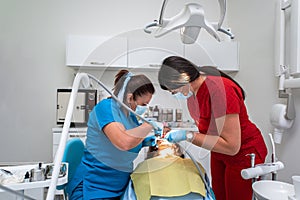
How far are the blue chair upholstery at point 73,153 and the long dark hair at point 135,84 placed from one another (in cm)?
38

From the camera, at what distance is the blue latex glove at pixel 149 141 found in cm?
89

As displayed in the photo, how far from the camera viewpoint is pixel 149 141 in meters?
0.90

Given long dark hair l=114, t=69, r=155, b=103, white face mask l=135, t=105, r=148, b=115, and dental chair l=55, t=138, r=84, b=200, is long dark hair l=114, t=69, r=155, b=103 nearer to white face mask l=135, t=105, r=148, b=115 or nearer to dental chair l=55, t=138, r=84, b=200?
white face mask l=135, t=105, r=148, b=115

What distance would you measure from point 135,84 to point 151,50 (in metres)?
0.13

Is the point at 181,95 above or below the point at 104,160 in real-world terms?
above

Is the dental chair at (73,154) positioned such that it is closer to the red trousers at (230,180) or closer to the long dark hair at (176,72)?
the long dark hair at (176,72)

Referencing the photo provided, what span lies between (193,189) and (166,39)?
0.50 meters

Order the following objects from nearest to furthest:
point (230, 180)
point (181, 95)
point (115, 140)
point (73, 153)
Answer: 1. point (115, 140)
2. point (181, 95)
3. point (73, 153)
4. point (230, 180)

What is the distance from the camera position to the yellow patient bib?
2.79 feet

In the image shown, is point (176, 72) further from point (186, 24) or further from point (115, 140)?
point (115, 140)

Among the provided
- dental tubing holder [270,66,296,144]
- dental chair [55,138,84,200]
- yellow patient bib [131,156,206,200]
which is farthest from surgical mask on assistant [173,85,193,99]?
dental tubing holder [270,66,296,144]

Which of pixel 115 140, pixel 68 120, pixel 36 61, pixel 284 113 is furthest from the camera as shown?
pixel 36 61

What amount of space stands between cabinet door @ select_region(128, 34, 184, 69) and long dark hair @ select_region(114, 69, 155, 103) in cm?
4

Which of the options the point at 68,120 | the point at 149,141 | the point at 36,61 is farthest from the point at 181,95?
the point at 36,61
